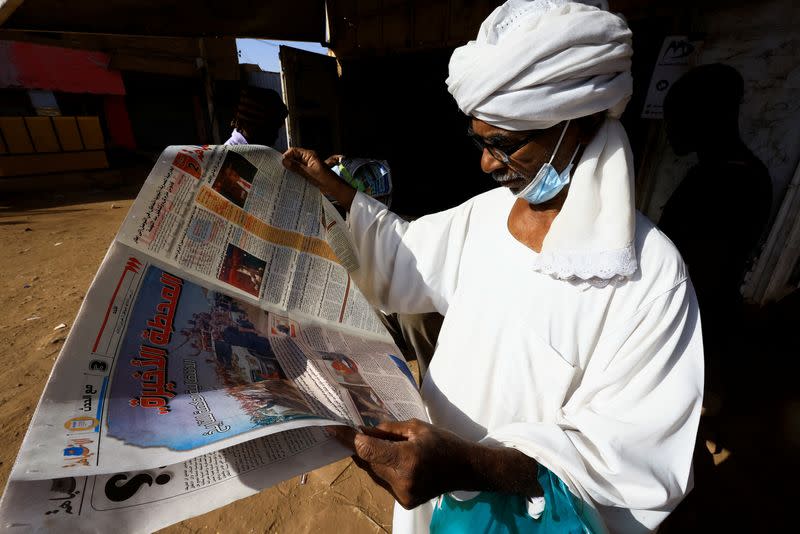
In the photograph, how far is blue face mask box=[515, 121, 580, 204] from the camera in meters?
0.92

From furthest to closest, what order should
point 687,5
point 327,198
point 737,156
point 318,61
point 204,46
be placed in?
point 204,46, point 318,61, point 687,5, point 737,156, point 327,198

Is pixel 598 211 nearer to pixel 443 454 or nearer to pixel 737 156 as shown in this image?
pixel 443 454

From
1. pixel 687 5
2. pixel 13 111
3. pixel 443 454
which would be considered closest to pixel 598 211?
pixel 443 454

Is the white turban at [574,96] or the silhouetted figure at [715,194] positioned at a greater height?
the white turban at [574,96]

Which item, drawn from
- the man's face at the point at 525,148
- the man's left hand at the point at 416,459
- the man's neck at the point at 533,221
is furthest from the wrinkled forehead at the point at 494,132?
the man's left hand at the point at 416,459

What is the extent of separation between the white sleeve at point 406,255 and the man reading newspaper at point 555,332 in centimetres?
13

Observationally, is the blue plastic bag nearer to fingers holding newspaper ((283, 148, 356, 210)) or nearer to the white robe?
the white robe

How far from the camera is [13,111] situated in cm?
963

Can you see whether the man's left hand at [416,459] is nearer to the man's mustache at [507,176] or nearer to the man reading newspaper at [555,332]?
the man reading newspaper at [555,332]

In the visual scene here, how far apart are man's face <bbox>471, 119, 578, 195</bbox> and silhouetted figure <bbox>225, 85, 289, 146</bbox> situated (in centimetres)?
202

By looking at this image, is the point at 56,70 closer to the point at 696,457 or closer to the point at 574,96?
the point at 574,96

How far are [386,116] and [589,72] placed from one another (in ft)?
14.1

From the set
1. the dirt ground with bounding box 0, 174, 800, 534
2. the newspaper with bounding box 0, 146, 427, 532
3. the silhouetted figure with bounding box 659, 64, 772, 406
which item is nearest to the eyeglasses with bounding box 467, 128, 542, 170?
the newspaper with bounding box 0, 146, 427, 532

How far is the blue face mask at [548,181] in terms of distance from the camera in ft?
3.02
